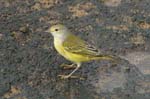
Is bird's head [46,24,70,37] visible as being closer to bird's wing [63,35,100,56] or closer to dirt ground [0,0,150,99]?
bird's wing [63,35,100,56]

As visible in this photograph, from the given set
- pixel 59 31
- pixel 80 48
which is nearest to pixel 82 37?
pixel 59 31

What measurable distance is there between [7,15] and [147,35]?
7.61 feet

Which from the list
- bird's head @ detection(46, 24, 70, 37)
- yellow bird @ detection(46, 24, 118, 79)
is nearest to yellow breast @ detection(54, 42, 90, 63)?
yellow bird @ detection(46, 24, 118, 79)

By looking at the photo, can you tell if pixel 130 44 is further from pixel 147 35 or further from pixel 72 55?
pixel 72 55

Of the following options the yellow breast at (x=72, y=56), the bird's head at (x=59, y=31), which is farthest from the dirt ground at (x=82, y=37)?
the bird's head at (x=59, y=31)

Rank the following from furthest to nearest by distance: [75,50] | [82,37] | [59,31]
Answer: [82,37] < [59,31] < [75,50]

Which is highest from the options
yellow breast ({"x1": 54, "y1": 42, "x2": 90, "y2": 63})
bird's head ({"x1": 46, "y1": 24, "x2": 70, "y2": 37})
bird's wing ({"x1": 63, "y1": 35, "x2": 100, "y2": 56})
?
bird's head ({"x1": 46, "y1": 24, "x2": 70, "y2": 37})

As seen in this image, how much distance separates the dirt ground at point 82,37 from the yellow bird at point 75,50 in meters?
0.29

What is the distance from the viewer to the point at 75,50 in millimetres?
8062

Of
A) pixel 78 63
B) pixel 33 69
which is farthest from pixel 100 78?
pixel 33 69

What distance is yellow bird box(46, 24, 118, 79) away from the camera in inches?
314

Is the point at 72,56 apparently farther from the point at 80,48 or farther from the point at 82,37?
the point at 82,37

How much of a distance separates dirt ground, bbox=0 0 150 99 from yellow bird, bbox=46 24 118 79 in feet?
0.94

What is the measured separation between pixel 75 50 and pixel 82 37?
1.04m
